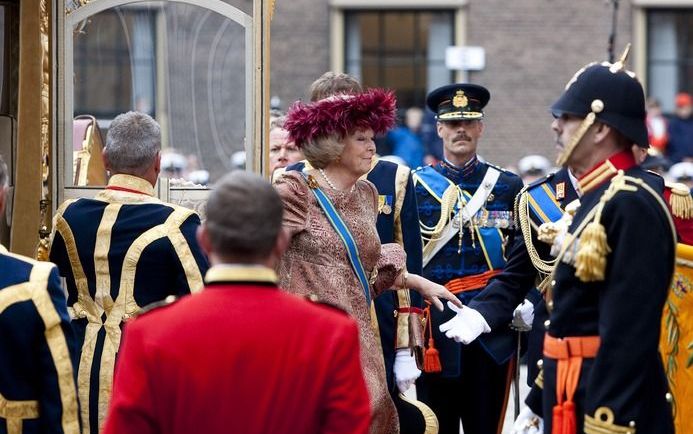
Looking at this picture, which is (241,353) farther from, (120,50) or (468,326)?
(120,50)

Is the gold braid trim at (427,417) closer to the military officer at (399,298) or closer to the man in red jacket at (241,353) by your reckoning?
the military officer at (399,298)

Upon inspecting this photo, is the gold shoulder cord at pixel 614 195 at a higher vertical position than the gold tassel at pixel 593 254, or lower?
higher

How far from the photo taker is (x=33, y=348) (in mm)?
4570

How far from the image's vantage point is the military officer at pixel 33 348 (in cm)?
452

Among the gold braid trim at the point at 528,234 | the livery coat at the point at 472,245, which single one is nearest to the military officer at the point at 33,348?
the gold braid trim at the point at 528,234

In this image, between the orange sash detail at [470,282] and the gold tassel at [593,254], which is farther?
the orange sash detail at [470,282]

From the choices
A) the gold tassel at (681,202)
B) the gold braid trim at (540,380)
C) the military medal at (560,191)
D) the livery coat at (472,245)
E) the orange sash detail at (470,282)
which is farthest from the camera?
the orange sash detail at (470,282)

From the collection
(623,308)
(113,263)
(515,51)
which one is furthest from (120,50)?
(515,51)

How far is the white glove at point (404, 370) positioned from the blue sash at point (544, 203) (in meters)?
0.88

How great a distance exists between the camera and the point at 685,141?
1772cm

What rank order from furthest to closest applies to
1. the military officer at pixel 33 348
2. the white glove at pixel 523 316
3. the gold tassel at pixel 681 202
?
the white glove at pixel 523 316 → the gold tassel at pixel 681 202 → the military officer at pixel 33 348

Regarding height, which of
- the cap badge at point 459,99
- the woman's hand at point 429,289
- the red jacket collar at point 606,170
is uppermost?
the cap badge at point 459,99

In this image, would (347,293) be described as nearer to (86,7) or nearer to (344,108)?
(344,108)

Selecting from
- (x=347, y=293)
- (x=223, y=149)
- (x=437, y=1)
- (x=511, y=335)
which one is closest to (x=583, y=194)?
(x=347, y=293)
